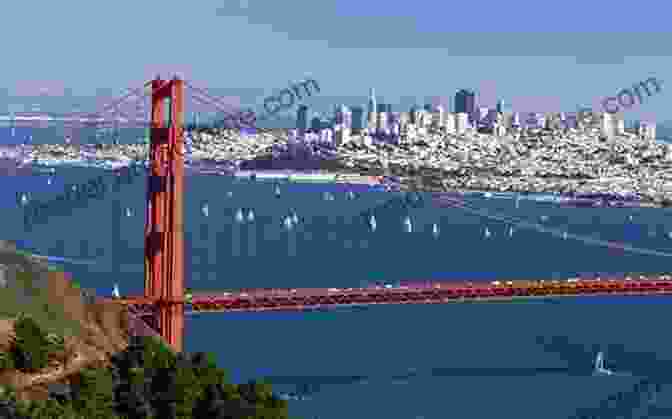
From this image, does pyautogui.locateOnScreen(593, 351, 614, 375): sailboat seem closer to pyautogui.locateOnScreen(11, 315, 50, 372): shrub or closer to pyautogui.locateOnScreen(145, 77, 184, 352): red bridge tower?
Result: pyautogui.locateOnScreen(145, 77, 184, 352): red bridge tower

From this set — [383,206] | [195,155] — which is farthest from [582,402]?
[195,155]

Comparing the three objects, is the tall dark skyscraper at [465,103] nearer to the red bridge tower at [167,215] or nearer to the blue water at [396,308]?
the blue water at [396,308]

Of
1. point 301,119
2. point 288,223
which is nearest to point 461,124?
point 301,119

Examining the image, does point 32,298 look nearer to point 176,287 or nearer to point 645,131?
point 176,287

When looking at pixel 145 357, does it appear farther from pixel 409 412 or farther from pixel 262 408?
pixel 409 412

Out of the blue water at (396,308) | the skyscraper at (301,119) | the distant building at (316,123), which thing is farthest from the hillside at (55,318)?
the distant building at (316,123)

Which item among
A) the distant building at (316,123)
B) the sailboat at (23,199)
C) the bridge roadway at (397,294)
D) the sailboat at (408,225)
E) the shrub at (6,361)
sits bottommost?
the sailboat at (408,225)
